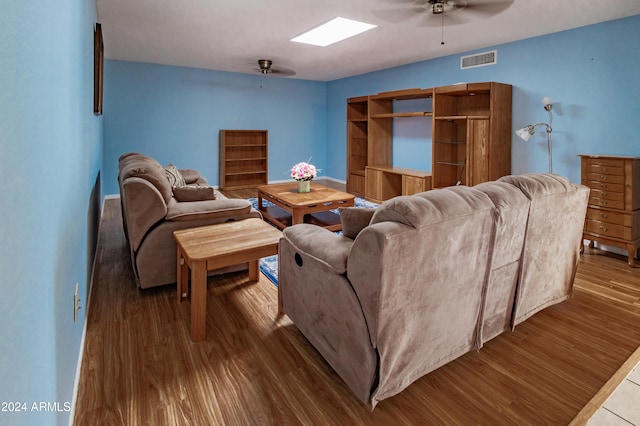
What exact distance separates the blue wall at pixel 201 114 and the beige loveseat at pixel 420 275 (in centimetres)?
567

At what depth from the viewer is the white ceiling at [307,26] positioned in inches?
139

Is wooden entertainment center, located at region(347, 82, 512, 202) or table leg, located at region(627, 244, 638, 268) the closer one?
table leg, located at region(627, 244, 638, 268)

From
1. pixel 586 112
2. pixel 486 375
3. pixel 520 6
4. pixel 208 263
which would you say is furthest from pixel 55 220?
pixel 586 112

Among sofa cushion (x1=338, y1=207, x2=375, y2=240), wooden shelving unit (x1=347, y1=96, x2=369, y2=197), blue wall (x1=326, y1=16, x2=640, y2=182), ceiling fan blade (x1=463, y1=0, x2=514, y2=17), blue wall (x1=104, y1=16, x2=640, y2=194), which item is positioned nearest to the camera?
sofa cushion (x1=338, y1=207, x2=375, y2=240)

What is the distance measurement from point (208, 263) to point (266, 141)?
237 inches

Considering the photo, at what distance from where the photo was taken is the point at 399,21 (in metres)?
3.97

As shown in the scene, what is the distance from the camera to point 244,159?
7832 mm

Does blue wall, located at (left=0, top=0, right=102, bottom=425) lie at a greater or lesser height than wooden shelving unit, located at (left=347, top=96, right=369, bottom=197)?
lesser

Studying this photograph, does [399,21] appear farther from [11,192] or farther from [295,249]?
[11,192]

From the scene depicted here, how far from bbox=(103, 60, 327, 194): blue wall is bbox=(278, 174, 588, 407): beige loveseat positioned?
5.67 metres

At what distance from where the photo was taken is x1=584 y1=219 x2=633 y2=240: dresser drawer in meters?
3.45

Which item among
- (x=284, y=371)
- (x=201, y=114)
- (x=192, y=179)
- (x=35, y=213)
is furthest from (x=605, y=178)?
(x=201, y=114)

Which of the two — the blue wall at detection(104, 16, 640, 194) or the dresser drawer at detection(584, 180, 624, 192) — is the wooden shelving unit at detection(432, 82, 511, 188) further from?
the dresser drawer at detection(584, 180, 624, 192)

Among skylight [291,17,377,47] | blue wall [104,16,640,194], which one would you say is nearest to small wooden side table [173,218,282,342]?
skylight [291,17,377,47]
